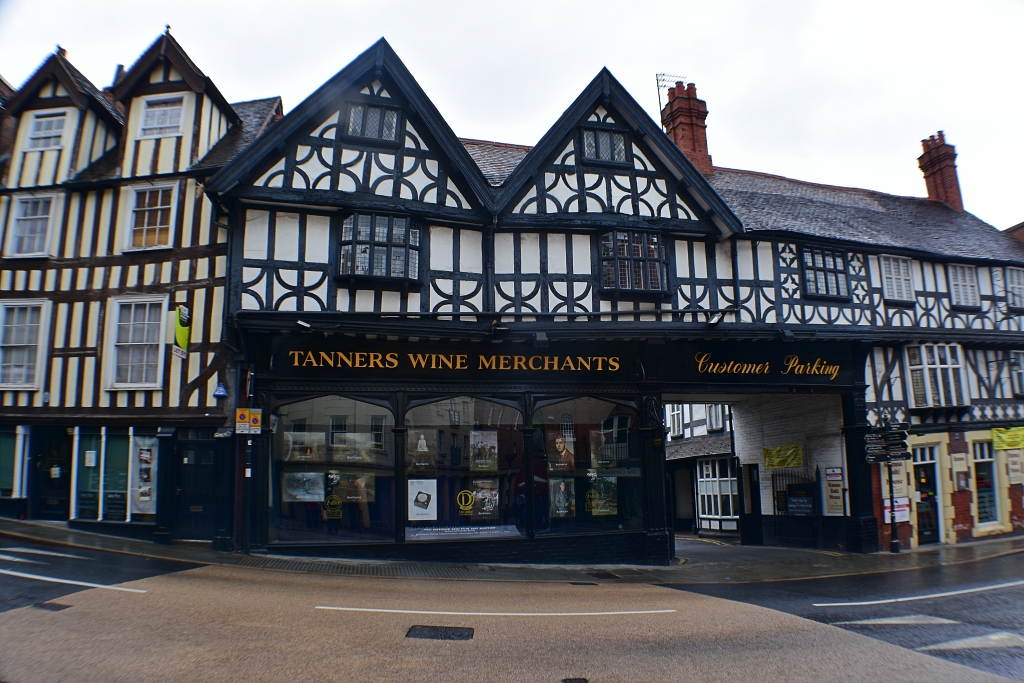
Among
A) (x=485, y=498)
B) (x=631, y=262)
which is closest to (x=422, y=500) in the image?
(x=485, y=498)

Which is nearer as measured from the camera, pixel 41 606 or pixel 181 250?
pixel 41 606

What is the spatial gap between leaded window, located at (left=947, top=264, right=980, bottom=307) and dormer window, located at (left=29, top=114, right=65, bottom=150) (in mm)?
25231

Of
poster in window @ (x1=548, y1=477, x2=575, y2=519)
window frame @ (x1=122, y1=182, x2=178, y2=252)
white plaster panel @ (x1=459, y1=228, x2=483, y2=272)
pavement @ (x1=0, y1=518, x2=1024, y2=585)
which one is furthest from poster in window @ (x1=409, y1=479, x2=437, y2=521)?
window frame @ (x1=122, y1=182, x2=178, y2=252)

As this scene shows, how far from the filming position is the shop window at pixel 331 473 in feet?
44.8

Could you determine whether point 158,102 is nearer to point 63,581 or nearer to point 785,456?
point 63,581

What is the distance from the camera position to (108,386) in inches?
578

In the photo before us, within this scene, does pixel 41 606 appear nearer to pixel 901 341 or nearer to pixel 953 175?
pixel 901 341

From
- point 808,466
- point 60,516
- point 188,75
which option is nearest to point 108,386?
point 60,516

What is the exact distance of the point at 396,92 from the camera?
49.6ft

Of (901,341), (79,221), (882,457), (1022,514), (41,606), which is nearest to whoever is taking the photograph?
(41,606)

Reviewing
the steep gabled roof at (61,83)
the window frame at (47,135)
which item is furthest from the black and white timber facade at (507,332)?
the steep gabled roof at (61,83)

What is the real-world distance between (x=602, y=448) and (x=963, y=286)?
13.5 m

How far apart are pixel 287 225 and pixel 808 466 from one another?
51.4 feet

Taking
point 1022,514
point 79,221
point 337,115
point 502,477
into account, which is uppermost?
point 337,115
